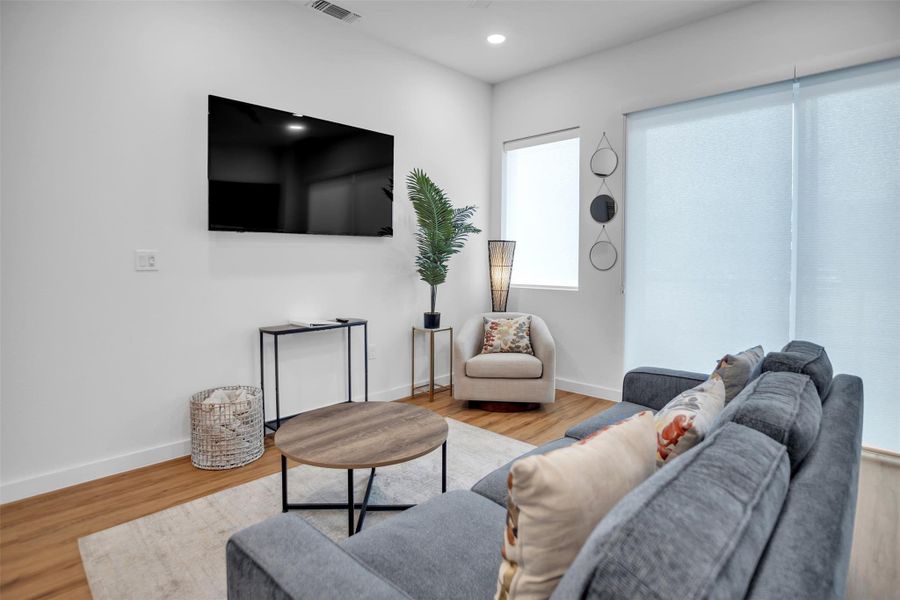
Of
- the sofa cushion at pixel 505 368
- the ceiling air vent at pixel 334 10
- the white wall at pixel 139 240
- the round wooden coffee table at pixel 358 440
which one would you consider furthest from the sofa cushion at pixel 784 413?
the ceiling air vent at pixel 334 10

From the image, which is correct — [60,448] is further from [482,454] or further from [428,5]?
[428,5]

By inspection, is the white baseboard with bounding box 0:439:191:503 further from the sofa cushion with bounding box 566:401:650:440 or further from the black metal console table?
the sofa cushion with bounding box 566:401:650:440

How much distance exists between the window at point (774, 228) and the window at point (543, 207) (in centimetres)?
59

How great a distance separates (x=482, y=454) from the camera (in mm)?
3008

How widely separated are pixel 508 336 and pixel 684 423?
277 cm

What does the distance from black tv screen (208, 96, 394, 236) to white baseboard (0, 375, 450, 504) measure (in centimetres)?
137

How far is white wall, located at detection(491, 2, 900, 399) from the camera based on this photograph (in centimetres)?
305

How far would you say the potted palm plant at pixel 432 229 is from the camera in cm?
406

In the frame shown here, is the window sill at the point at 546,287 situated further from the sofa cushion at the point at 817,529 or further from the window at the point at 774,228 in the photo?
the sofa cushion at the point at 817,529

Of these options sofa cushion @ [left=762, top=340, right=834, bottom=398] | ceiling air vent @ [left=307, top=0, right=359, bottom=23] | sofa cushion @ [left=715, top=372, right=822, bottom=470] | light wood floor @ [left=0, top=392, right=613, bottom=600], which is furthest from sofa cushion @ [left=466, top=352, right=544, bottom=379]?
ceiling air vent @ [left=307, top=0, right=359, bottom=23]

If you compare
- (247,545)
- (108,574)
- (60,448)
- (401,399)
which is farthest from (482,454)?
(60,448)

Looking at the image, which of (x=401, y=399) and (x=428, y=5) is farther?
(x=401, y=399)

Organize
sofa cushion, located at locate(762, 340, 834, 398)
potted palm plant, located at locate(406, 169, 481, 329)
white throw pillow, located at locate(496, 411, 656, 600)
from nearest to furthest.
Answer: white throw pillow, located at locate(496, 411, 656, 600) < sofa cushion, located at locate(762, 340, 834, 398) < potted palm plant, located at locate(406, 169, 481, 329)

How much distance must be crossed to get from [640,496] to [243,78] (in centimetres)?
340
